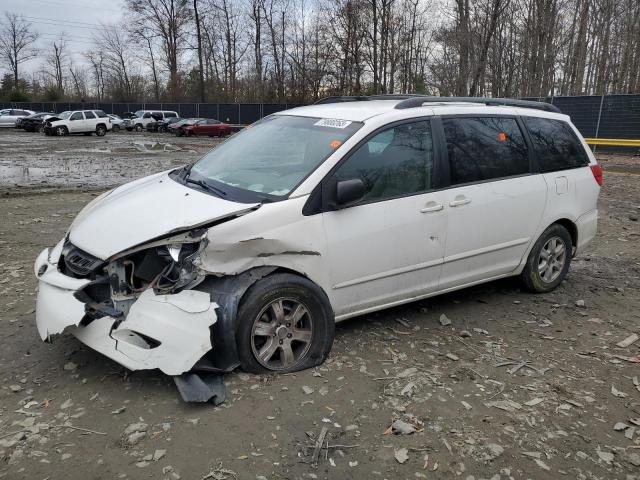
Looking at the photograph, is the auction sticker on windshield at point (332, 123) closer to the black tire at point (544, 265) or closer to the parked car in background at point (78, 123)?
the black tire at point (544, 265)

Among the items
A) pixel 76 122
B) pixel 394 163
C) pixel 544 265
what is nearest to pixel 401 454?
pixel 394 163

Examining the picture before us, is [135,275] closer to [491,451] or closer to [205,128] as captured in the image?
[491,451]

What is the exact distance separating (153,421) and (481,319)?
2.94 m

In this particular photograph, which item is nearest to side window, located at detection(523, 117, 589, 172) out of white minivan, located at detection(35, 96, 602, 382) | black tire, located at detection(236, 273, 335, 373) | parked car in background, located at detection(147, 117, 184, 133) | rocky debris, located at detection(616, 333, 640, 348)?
white minivan, located at detection(35, 96, 602, 382)

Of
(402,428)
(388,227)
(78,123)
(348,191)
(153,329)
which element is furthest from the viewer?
(78,123)

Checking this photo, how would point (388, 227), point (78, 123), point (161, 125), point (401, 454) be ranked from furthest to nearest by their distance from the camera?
point (161, 125), point (78, 123), point (388, 227), point (401, 454)

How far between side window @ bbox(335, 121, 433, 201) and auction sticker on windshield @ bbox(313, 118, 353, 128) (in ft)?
0.85

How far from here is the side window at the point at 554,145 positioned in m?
5.17

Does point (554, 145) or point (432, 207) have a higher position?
point (554, 145)

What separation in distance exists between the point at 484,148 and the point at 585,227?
1695 mm

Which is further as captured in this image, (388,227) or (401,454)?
(388,227)

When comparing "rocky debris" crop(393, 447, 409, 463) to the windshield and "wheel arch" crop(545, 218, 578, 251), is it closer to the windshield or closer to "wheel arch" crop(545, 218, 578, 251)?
the windshield

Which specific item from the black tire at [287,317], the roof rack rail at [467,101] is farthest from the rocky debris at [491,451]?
the roof rack rail at [467,101]

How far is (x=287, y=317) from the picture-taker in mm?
3641
